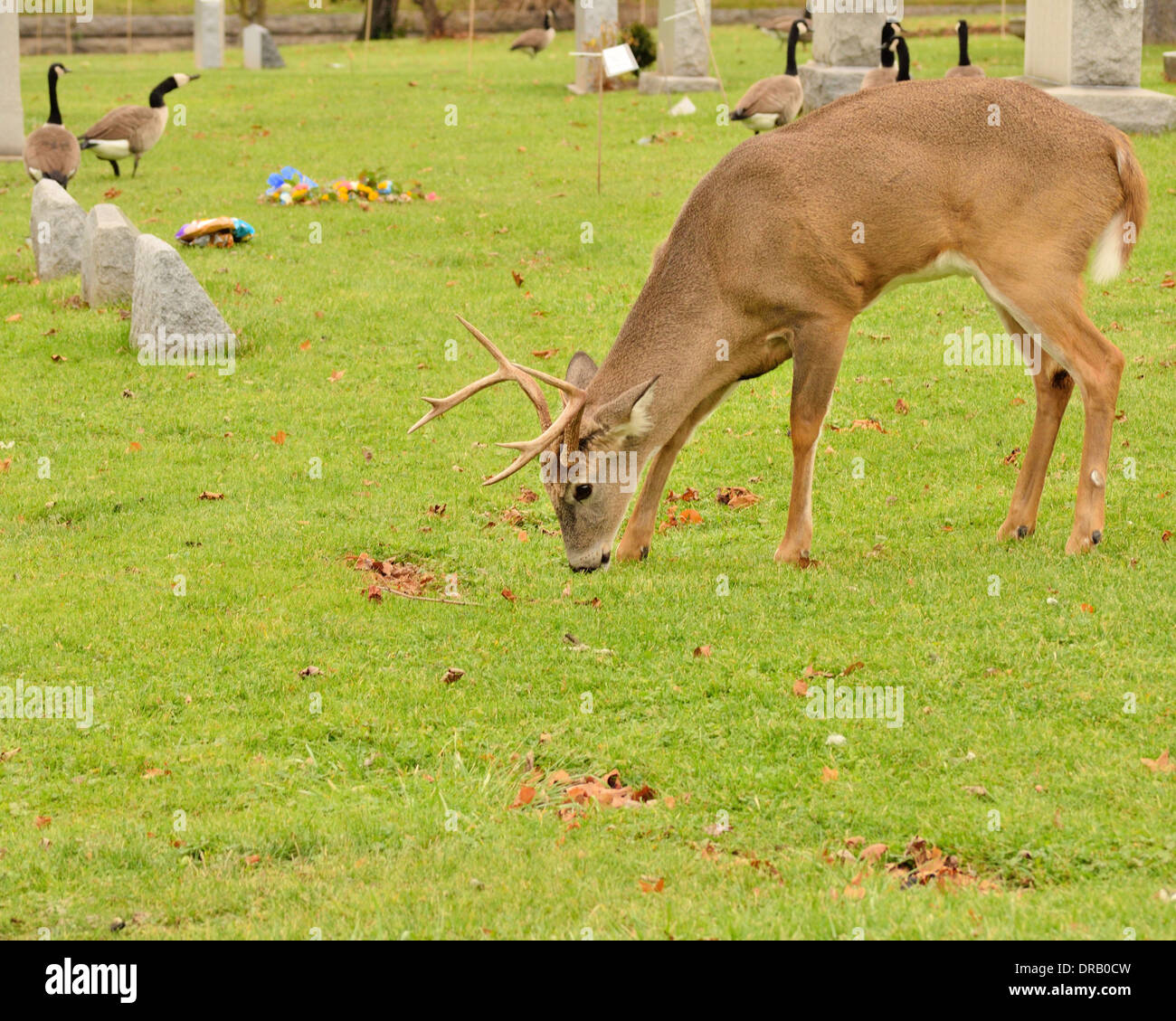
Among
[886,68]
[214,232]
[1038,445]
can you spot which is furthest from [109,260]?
[886,68]

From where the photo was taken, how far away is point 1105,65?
18.0 meters

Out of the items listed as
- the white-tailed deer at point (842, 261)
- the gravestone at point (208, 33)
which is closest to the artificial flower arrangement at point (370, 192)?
the white-tailed deer at point (842, 261)

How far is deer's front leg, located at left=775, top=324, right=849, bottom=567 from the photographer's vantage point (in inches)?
324

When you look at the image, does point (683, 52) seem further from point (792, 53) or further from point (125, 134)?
point (125, 134)

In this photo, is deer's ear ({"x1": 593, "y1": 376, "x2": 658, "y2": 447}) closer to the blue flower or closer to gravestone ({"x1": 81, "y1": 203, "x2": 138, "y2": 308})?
gravestone ({"x1": 81, "y1": 203, "x2": 138, "y2": 308})

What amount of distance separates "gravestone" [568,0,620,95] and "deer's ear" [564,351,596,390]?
18.7 meters

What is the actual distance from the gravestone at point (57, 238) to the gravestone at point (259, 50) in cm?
2185

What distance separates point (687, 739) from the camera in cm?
654

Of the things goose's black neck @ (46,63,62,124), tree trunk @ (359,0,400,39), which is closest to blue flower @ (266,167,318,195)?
goose's black neck @ (46,63,62,124)

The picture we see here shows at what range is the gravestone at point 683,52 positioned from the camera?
25375 mm

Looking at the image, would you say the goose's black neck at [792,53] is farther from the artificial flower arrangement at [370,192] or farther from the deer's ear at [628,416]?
the deer's ear at [628,416]

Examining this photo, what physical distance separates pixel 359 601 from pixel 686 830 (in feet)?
9.89

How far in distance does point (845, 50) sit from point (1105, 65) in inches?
182

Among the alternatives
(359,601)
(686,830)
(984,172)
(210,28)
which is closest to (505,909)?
(686,830)
